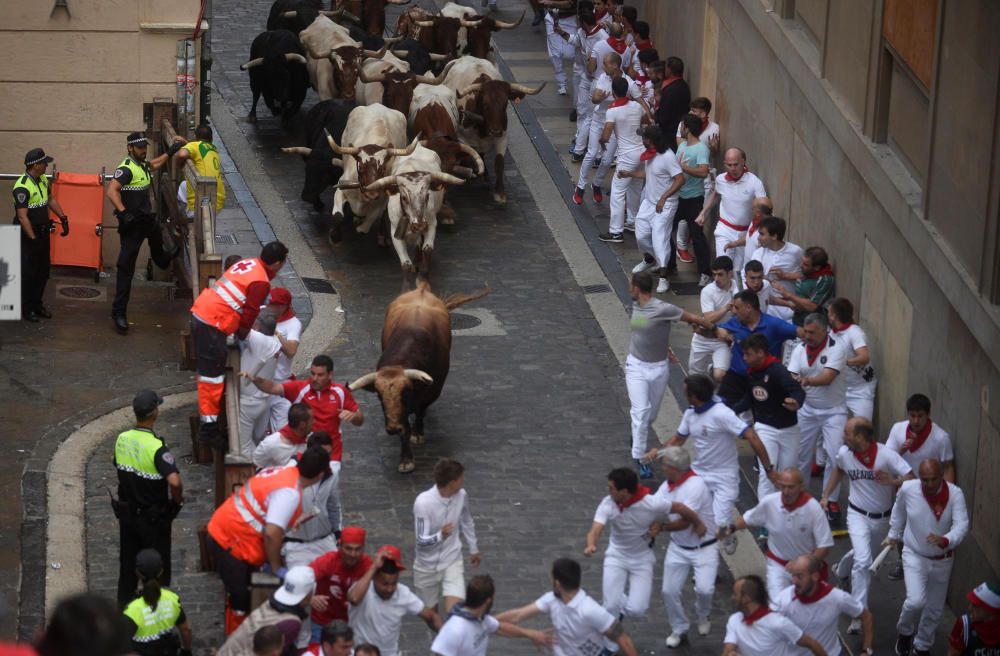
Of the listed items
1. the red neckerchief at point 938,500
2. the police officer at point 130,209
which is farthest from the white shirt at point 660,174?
the red neckerchief at point 938,500

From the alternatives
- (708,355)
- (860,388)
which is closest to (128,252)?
(708,355)

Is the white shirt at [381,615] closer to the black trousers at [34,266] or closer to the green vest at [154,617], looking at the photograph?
the green vest at [154,617]

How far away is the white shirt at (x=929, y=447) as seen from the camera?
12.6m

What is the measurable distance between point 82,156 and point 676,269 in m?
6.79

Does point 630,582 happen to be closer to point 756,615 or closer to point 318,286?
point 756,615

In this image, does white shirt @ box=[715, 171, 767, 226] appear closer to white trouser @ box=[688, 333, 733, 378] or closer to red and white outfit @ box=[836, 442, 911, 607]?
white trouser @ box=[688, 333, 733, 378]

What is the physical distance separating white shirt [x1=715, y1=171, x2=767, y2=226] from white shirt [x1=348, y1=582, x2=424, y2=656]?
323 inches

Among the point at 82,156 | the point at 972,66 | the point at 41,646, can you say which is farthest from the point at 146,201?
the point at 41,646

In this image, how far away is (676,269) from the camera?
784 inches

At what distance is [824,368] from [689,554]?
2.64m

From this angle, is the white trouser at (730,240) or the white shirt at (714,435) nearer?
the white shirt at (714,435)

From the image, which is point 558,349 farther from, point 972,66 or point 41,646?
point 41,646

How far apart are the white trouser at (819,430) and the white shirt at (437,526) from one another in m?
3.61

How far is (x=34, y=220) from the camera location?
1752 cm
